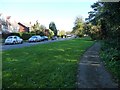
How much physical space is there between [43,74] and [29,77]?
0.84 metres

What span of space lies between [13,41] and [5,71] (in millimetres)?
34351

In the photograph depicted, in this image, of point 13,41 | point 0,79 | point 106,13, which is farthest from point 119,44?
point 13,41

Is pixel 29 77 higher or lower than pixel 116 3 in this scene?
lower

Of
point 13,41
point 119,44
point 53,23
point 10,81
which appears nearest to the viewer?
point 10,81

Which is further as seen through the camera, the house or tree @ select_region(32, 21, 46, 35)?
the house

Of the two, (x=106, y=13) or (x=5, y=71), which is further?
(x=106, y=13)

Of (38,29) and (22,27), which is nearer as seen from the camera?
(38,29)

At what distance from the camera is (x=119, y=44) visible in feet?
62.5

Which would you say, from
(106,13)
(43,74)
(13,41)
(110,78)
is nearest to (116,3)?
(106,13)

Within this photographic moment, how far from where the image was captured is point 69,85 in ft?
30.3

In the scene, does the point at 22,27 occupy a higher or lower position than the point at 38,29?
higher

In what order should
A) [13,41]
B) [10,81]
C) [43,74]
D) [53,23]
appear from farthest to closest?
1. [53,23]
2. [13,41]
3. [43,74]
4. [10,81]

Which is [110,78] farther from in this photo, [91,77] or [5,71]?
[5,71]

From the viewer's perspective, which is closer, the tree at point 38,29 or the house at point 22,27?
the tree at point 38,29
